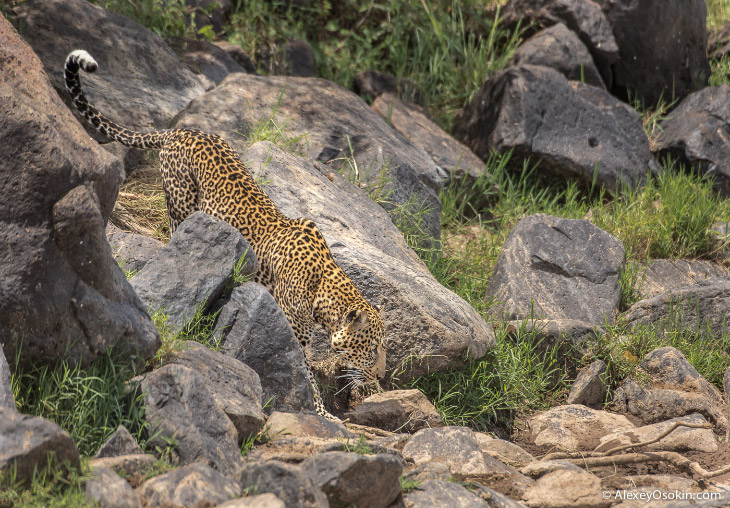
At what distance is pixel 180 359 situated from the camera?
537cm

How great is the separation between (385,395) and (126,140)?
310 cm

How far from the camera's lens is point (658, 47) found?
1268 centimetres

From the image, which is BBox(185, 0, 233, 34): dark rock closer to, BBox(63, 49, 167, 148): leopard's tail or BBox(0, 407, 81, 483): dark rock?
BBox(63, 49, 167, 148): leopard's tail

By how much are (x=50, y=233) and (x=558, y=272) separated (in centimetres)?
562

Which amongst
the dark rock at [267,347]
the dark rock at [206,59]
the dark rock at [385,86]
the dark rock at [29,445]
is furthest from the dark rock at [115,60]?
the dark rock at [29,445]

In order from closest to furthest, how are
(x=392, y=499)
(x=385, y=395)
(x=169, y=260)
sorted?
(x=392, y=499) < (x=169, y=260) < (x=385, y=395)

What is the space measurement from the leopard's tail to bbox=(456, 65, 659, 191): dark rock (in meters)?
4.71

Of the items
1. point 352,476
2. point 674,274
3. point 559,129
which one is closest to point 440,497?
point 352,476

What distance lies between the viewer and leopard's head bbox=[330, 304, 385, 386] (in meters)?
6.63

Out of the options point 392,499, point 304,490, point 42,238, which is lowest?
point 392,499

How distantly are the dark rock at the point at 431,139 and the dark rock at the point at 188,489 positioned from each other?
6.82 m

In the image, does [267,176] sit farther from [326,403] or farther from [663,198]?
[663,198]

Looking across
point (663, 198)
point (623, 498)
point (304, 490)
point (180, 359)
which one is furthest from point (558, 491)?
point (663, 198)

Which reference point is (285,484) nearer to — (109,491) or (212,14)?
(109,491)
